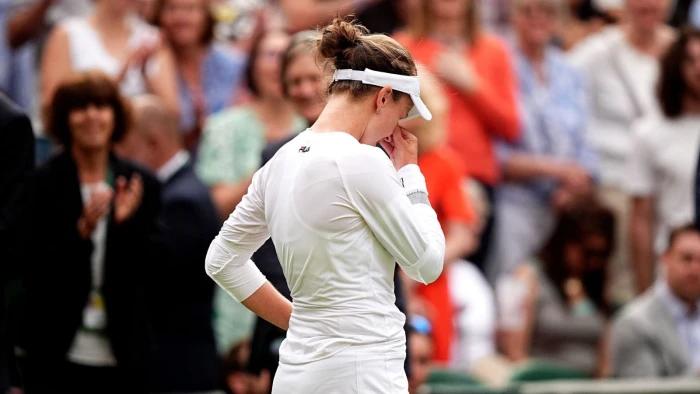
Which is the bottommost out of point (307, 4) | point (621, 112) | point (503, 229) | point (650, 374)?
point (650, 374)

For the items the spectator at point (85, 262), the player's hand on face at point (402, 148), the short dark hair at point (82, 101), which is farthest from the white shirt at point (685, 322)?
the player's hand on face at point (402, 148)

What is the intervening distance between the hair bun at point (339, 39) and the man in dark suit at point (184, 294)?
313 centimetres

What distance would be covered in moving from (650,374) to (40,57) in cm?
417

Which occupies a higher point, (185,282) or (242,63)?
(242,63)

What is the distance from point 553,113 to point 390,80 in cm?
586

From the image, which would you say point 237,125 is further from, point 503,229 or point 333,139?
point 333,139

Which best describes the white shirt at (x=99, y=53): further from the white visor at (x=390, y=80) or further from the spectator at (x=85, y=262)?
the white visor at (x=390, y=80)

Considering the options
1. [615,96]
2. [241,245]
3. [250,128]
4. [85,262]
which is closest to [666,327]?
[615,96]

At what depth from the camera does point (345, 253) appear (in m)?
4.43

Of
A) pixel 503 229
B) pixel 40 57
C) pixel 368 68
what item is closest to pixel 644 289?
pixel 503 229

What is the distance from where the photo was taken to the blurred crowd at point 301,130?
278 inches

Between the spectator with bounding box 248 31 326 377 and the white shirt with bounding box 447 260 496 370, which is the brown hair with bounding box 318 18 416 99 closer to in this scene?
the spectator with bounding box 248 31 326 377

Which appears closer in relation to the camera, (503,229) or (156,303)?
(156,303)

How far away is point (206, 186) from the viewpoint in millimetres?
8008
